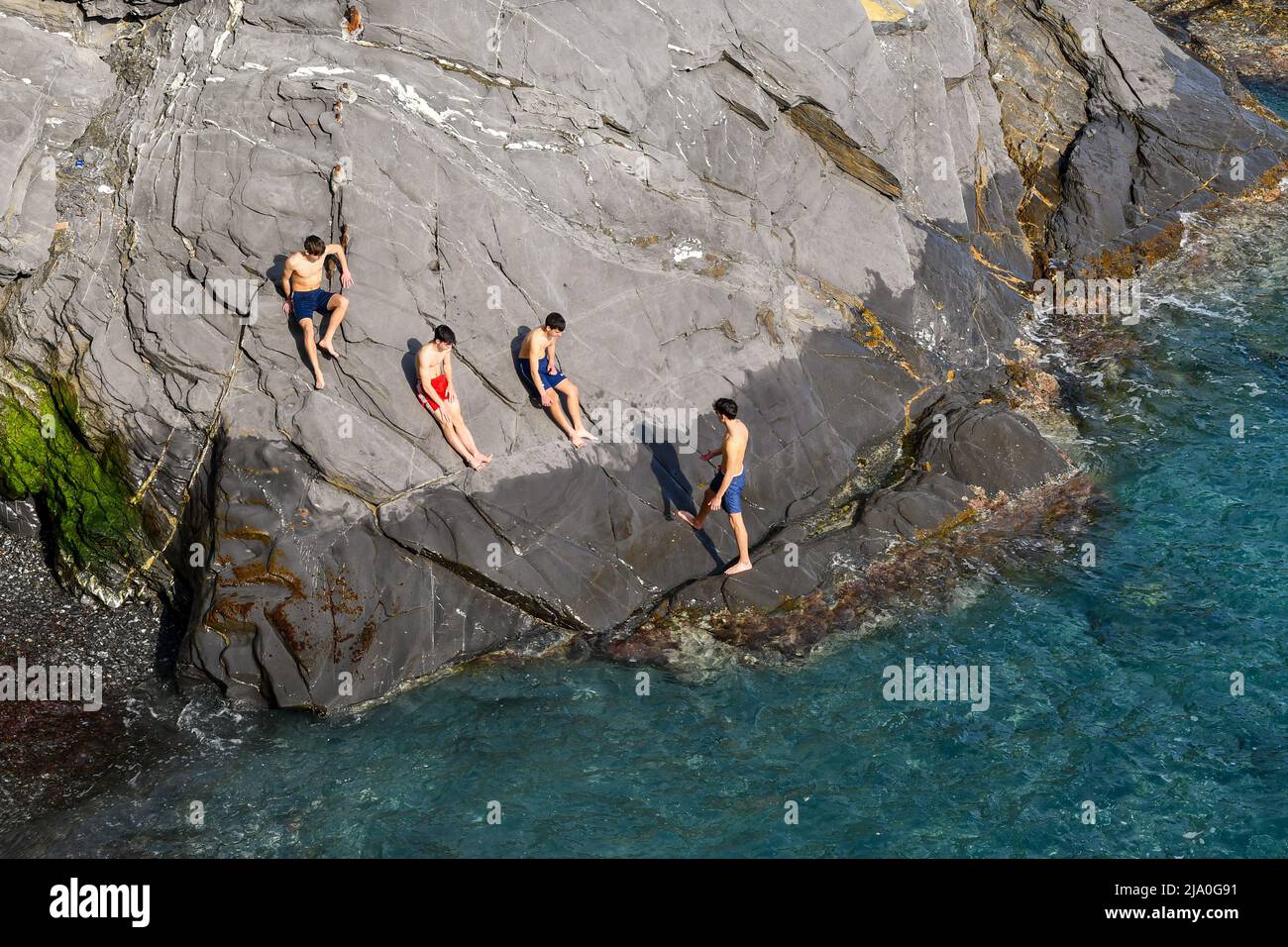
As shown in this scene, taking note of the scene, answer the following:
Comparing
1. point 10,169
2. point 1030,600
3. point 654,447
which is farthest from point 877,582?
point 10,169

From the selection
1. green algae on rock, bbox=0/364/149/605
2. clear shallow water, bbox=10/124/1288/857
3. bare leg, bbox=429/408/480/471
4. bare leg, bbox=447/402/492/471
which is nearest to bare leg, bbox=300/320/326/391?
bare leg, bbox=429/408/480/471

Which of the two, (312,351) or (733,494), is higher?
(312,351)

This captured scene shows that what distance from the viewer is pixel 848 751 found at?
1270cm

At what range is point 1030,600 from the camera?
573 inches

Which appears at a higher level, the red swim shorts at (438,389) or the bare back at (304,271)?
the bare back at (304,271)

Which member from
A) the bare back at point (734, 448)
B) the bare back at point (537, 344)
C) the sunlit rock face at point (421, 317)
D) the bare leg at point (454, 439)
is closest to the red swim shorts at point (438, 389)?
the bare leg at point (454, 439)

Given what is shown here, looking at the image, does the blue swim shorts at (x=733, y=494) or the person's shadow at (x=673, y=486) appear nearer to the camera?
the blue swim shorts at (x=733, y=494)

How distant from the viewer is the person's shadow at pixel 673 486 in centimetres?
1495

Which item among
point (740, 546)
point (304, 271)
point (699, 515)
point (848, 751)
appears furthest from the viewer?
point (699, 515)

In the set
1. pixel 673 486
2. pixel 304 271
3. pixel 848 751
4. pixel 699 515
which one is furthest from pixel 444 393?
pixel 848 751

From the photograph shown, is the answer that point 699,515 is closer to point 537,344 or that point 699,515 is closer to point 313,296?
point 537,344

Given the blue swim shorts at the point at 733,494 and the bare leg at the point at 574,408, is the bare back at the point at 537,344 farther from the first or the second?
the blue swim shorts at the point at 733,494

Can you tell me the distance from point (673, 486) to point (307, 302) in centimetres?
503
